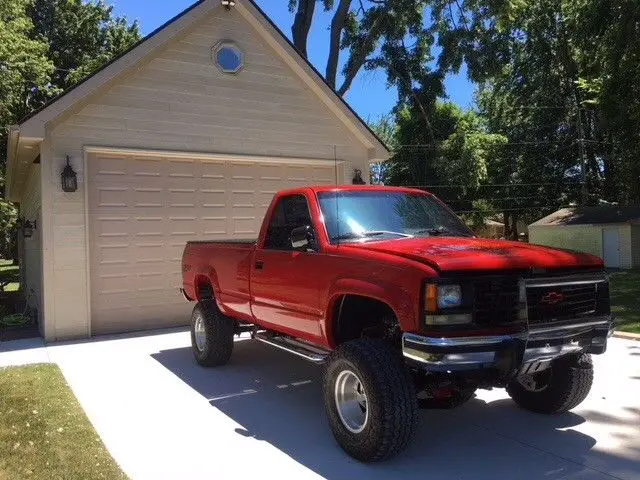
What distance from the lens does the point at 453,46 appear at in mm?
27000

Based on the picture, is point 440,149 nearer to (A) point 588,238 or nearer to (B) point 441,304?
(A) point 588,238

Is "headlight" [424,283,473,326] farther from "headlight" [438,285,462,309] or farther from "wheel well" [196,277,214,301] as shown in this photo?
"wheel well" [196,277,214,301]

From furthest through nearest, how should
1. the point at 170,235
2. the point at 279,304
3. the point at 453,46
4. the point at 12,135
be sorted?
the point at 453,46 < the point at 170,235 < the point at 12,135 < the point at 279,304

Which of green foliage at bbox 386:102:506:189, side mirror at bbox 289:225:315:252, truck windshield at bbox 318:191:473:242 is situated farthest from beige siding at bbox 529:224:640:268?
side mirror at bbox 289:225:315:252

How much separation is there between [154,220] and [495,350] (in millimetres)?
7653

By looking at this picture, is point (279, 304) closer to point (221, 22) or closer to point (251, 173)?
point (251, 173)

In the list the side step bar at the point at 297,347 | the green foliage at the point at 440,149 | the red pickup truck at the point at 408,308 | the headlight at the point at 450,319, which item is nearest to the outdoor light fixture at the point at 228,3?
the red pickup truck at the point at 408,308

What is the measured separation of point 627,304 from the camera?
13.0 metres

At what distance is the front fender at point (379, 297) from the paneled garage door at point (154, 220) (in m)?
6.13

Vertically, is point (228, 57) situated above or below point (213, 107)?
above

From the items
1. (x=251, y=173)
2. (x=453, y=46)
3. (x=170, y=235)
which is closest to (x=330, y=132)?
(x=251, y=173)

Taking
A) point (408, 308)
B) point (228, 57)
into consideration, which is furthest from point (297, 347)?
point (228, 57)

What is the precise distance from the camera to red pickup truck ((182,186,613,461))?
3916 millimetres

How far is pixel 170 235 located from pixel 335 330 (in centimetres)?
625
